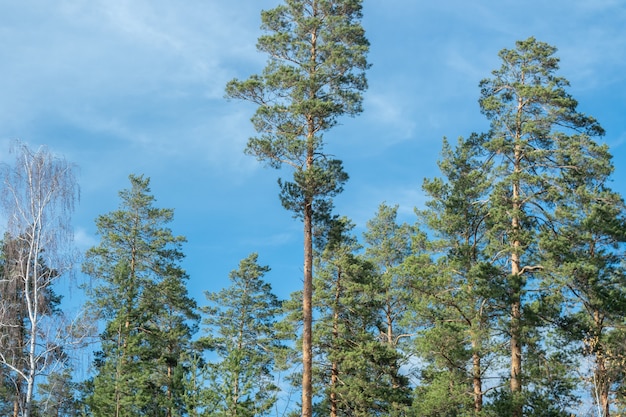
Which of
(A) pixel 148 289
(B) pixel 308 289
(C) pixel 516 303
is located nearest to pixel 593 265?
(C) pixel 516 303

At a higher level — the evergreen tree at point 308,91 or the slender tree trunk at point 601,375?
the evergreen tree at point 308,91

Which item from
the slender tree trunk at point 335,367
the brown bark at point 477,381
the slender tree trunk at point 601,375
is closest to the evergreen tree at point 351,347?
the slender tree trunk at point 335,367

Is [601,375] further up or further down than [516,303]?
further down

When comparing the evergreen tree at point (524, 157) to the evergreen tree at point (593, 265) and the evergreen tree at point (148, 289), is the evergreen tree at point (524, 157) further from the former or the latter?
the evergreen tree at point (148, 289)

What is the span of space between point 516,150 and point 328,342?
1023cm

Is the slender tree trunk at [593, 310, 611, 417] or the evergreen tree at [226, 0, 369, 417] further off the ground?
the evergreen tree at [226, 0, 369, 417]

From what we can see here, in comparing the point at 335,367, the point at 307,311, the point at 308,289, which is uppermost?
the point at 308,289

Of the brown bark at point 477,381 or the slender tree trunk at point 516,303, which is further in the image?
the brown bark at point 477,381

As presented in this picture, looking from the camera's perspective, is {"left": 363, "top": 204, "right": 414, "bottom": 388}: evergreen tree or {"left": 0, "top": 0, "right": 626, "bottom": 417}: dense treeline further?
{"left": 363, "top": 204, "right": 414, "bottom": 388}: evergreen tree

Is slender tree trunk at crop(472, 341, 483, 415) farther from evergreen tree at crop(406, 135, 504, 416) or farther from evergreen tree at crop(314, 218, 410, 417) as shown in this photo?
evergreen tree at crop(314, 218, 410, 417)

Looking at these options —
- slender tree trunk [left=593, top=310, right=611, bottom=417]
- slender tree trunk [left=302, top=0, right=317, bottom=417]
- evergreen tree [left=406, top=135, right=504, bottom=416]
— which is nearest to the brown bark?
evergreen tree [left=406, top=135, right=504, bottom=416]

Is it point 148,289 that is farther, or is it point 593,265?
point 148,289

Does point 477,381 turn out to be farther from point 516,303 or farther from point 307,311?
point 307,311

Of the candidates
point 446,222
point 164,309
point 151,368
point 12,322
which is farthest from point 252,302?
point 12,322
